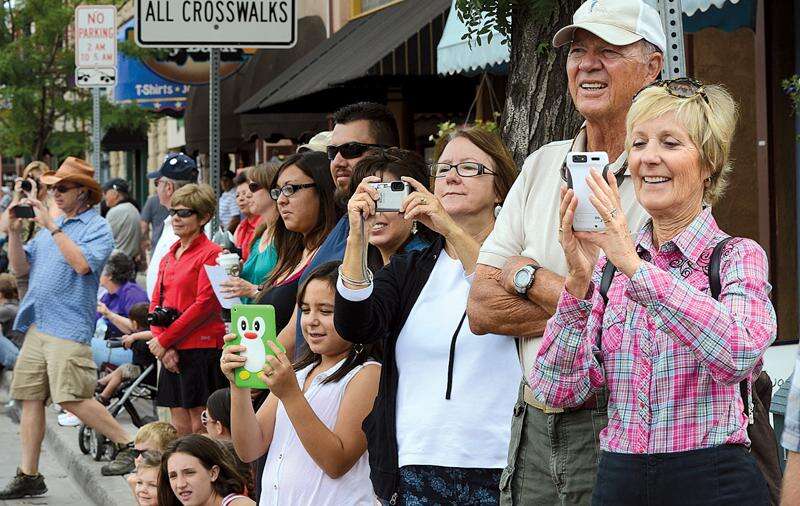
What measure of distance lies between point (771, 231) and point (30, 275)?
5.00 m

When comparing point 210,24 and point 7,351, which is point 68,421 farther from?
point 210,24

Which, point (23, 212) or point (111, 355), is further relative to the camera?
point (111, 355)

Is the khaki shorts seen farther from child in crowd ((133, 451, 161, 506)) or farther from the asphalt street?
Result: child in crowd ((133, 451, 161, 506))

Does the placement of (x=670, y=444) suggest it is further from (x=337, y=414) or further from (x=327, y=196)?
(x=327, y=196)

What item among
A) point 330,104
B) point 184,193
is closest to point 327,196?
point 184,193

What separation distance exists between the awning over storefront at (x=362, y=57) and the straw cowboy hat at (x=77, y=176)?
3.64 m

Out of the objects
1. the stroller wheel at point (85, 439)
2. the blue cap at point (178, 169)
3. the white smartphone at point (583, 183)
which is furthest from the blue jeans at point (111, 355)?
the white smartphone at point (583, 183)

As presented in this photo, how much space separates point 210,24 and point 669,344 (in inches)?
187

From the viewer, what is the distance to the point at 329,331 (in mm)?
4719

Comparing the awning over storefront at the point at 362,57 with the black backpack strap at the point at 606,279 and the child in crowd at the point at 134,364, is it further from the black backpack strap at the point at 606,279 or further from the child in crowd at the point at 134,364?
the black backpack strap at the point at 606,279

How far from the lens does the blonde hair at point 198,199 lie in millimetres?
8305

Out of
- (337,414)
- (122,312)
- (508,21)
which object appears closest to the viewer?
(337,414)

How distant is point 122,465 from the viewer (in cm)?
894

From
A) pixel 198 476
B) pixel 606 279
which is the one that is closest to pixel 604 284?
→ pixel 606 279
